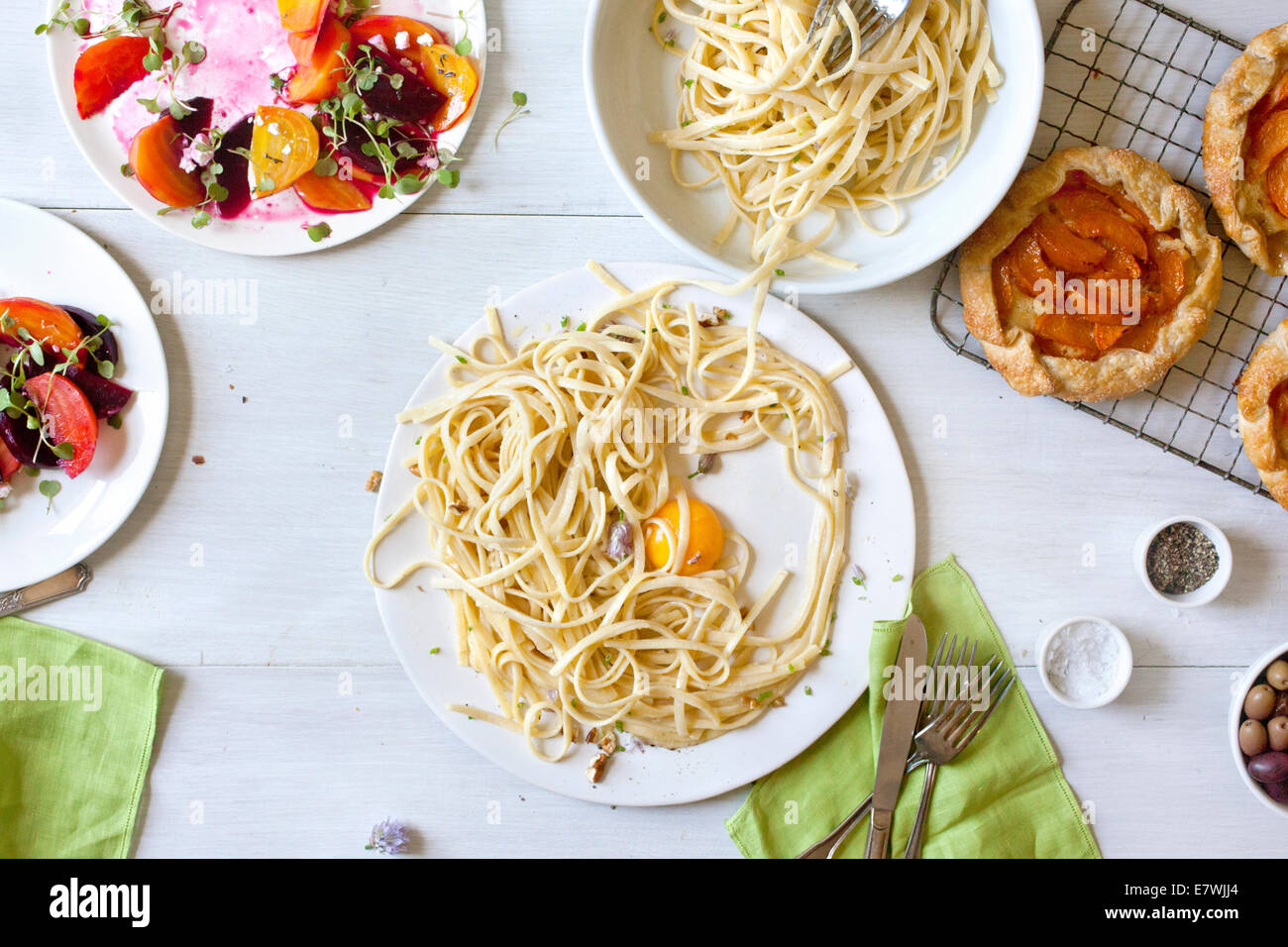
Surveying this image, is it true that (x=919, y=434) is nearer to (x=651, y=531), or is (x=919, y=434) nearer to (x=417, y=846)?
(x=651, y=531)

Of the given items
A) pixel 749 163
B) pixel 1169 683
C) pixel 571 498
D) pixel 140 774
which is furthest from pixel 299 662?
pixel 1169 683

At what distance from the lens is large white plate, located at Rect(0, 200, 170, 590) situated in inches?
109

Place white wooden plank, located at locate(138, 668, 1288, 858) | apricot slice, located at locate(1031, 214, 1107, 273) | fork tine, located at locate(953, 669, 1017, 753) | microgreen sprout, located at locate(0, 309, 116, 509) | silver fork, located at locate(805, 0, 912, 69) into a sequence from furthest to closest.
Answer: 1. white wooden plank, located at locate(138, 668, 1288, 858)
2. fork tine, located at locate(953, 669, 1017, 753)
3. microgreen sprout, located at locate(0, 309, 116, 509)
4. apricot slice, located at locate(1031, 214, 1107, 273)
5. silver fork, located at locate(805, 0, 912, 69)

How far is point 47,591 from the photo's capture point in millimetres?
2830

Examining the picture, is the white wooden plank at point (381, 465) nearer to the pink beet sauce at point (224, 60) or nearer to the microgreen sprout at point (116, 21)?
the pink beet sauce at point (224, 60)

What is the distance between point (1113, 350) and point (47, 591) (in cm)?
359

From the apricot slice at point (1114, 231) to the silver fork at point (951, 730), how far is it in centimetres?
137

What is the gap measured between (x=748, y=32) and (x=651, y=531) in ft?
5.14

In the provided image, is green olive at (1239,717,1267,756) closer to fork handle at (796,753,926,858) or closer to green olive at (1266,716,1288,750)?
green olive at (1266,716,1288,750)

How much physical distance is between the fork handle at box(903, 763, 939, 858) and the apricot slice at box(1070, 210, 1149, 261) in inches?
69.5

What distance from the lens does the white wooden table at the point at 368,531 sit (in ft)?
9.29

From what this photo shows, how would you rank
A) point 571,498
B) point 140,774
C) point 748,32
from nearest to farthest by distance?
point 748,32 < point 571,498 < point 140,774

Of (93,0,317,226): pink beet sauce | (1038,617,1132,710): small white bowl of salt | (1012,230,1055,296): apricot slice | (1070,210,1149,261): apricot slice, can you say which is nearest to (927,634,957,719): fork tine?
(1038,617,1132,710): small white bowl of salt

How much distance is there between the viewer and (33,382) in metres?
2.69
